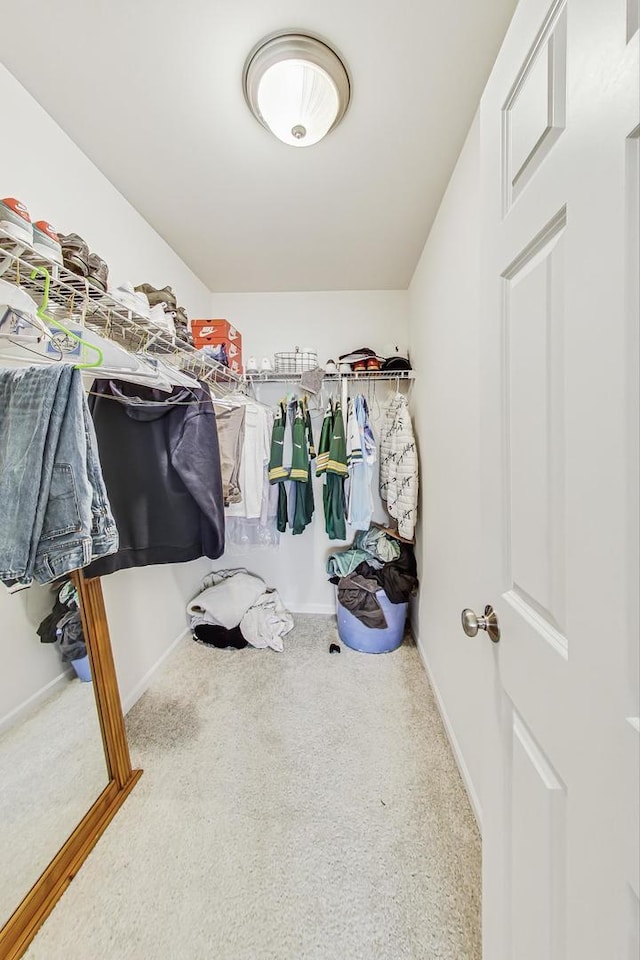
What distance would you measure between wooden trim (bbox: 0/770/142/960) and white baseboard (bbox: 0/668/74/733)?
17.8 inches

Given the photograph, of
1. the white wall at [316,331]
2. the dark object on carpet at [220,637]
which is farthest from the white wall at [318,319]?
the dark object on carpet at [220,637]

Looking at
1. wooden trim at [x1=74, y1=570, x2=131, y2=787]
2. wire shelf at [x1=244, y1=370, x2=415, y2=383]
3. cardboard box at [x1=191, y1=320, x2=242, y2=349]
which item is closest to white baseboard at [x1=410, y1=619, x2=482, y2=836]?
wooden trim at [x1=74, y1=570, x2=131, y2=787]

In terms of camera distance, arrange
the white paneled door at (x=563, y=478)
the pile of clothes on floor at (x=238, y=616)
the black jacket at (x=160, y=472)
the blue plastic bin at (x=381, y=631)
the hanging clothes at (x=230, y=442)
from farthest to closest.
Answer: the pile of clothes on floor at (x=238, y=616), the blue plastic bin at (x=381, y=631), the hanging clothes at (x=230, y=442), the black jacket at (x=160, y=472), the white paneled door at (x=563, y=478)

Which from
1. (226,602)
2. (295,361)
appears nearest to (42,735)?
(226,602)

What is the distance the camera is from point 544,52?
574 mm

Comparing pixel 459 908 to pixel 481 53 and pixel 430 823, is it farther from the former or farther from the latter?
pixel 481 53

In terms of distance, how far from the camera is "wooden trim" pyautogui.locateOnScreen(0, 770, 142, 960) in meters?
0.97

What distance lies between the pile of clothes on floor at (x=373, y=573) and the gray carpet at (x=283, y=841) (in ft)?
1.61

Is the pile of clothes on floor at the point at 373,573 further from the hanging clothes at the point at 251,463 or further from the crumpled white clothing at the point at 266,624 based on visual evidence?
the hanging clothes at the point at 251,463

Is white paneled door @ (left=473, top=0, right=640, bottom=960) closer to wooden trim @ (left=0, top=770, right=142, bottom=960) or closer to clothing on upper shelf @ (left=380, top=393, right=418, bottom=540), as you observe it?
wooden trim @ (left=0, top=770, right=142, bottom=960)

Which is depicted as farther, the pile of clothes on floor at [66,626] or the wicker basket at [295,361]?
the wicker basket at [295,361]

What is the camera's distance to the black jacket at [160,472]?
148 centimetres

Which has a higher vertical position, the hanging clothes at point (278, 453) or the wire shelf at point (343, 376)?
the wire shelf at point (343, 376)

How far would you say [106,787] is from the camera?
52.8 inches
